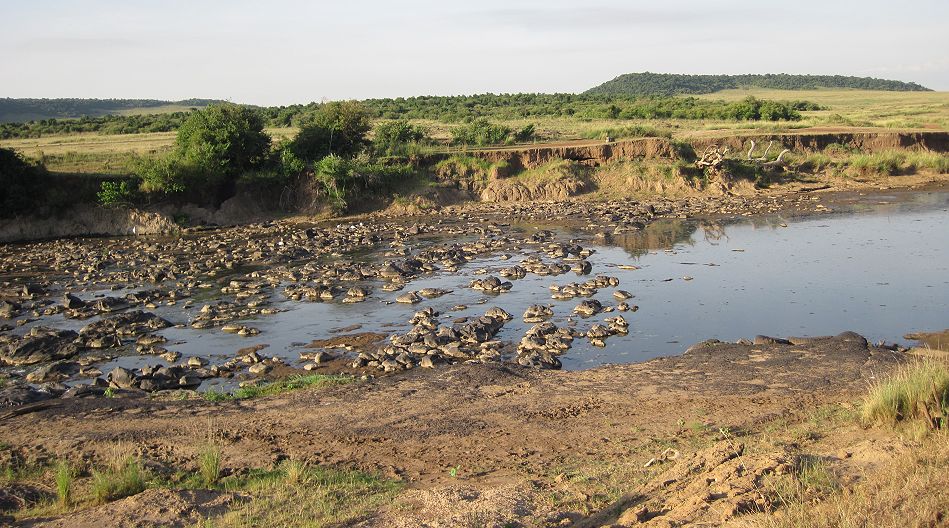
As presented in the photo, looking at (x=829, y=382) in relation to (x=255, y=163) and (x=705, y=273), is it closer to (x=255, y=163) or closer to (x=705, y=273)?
(x=705, y=273)

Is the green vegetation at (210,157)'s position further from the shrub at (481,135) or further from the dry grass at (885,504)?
the dry grass at (885,504)

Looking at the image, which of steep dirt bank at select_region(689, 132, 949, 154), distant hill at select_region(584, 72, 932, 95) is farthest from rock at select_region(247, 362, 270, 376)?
distant hill at select_region(584, 72, 932, 95)

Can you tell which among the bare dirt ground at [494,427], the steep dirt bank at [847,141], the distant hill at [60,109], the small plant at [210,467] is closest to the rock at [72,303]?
the bare dirt ground at [494,427]

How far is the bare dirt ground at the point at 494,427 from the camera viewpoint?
7211 mm

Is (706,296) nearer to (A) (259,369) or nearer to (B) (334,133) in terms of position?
(A) (259,369)

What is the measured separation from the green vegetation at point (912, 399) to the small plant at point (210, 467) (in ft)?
23.9

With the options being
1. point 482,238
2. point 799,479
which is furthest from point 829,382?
point 482,238

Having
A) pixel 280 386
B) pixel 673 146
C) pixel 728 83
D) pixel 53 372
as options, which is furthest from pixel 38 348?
pixel 728 83

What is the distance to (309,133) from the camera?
34656 millimetres

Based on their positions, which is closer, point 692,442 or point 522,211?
point 692,442

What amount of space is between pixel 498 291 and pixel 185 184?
17270 mm

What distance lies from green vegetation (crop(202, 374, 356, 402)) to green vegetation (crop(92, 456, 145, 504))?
9.77 ft

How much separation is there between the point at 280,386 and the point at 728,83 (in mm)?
166718

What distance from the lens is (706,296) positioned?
58.7ft
